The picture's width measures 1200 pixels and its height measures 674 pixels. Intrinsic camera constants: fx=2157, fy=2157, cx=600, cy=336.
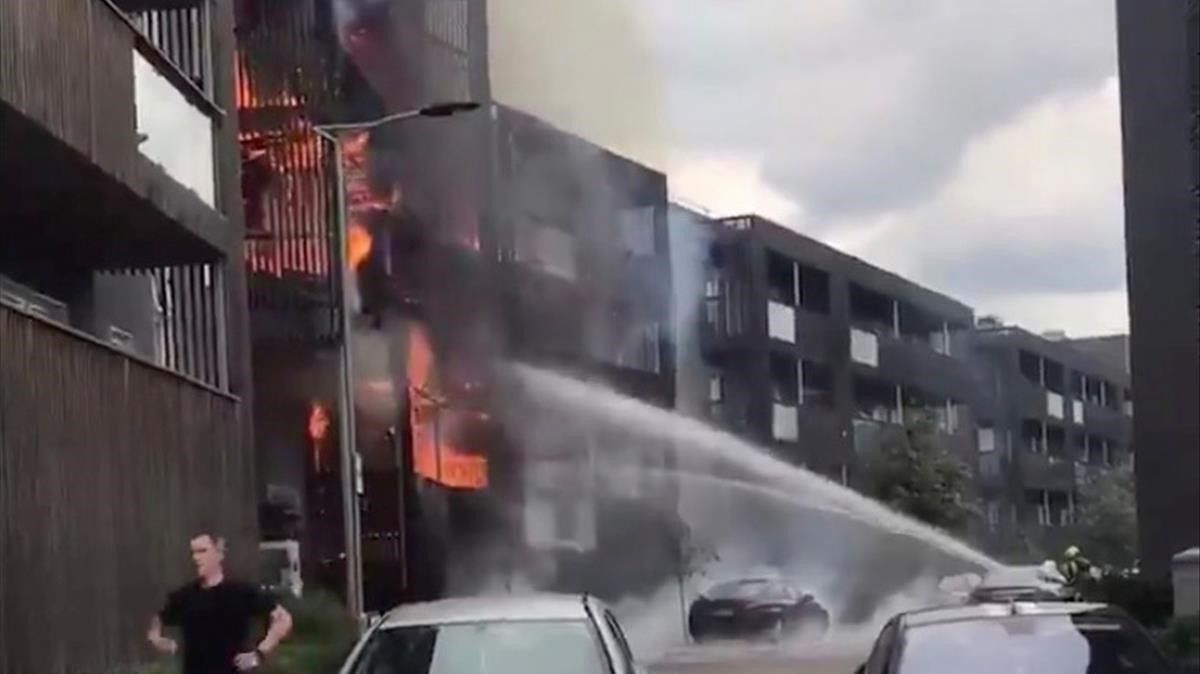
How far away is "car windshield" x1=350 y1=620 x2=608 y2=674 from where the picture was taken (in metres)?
9.67

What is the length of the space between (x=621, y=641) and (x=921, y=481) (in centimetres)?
4054

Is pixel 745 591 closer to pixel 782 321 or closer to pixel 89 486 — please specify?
pixel 89 486

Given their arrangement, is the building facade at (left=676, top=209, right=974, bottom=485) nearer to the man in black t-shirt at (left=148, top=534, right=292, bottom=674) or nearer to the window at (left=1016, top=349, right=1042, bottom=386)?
the window at (left=1016, top=349, right=1042, bottom=386)

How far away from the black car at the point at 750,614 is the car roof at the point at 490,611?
73.7 feet

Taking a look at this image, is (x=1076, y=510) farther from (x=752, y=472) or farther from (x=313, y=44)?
(x=313, y=44)

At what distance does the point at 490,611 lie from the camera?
1012 cm

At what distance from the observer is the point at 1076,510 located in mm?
60125

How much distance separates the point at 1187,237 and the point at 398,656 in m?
26.0

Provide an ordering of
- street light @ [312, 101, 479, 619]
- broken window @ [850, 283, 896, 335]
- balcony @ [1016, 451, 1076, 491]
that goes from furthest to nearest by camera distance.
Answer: balcony @ [1016, 451, 1076, 491], broken window @ [850, 283, 896, 335], street light @ [312, 101, 479, 619]

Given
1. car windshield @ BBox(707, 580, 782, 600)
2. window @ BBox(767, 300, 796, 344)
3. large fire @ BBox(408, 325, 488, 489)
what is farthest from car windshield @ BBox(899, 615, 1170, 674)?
window @ BBox(767, 300, 796, 344)

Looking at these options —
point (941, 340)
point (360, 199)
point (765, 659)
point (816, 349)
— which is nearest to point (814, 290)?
point (816, 349)

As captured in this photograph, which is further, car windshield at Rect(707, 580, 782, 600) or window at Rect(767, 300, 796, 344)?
window at Rect(767, 300, 796, 344)

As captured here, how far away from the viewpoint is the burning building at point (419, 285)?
3616 cm

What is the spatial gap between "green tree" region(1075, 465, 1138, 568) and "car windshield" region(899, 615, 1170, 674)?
4183 centimetres
